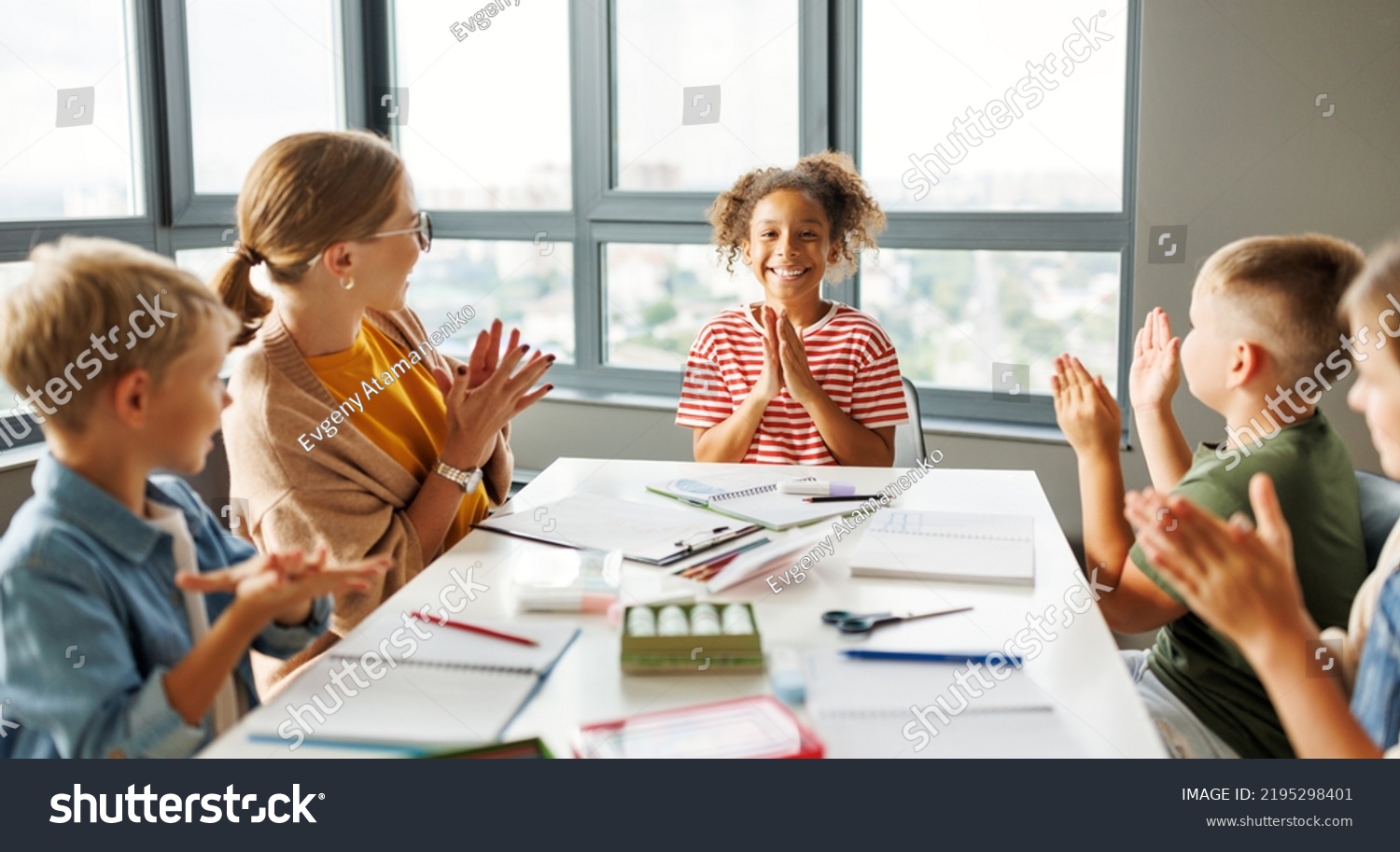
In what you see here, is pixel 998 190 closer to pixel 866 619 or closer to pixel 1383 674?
pixel 866 619

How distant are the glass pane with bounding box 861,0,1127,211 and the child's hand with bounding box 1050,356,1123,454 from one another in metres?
1.49

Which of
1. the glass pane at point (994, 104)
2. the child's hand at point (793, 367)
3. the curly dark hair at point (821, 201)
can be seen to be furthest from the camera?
the glass pane at point (994, 104)

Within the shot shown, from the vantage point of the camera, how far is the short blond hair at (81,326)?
115cm

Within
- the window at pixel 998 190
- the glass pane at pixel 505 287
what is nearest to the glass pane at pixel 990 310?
the window at pixel 998 190

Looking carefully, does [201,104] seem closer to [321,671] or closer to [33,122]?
[33,122]

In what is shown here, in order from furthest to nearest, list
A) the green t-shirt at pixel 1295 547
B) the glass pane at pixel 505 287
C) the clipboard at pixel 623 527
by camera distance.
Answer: the glass pane at pixel 505 287 → the clipboard at pixel 623 527 → the green t-shirt at pixel 1295 547

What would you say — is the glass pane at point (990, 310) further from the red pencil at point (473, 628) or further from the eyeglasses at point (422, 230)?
the red pencil at point (473, 628)

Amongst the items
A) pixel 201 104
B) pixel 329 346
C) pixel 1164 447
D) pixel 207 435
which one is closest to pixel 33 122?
pixel 201 104

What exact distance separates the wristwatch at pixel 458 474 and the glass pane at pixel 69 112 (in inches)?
64.4

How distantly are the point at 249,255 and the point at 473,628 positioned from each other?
28.3 inches

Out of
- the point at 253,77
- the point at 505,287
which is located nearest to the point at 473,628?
the point at 253,77

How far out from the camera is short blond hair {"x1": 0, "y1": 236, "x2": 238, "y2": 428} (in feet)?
3.76

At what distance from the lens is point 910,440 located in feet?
8.54

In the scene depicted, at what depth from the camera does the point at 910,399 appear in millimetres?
2625
